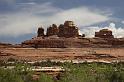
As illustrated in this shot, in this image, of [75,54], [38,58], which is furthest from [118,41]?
[38,58]

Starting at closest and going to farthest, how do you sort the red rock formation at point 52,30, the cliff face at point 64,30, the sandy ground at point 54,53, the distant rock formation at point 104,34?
the sandy ground at point 54,53 < the distant rock formation at point 104,34 < the cliff face at point 64,30 < the red rock formation at point 52,30

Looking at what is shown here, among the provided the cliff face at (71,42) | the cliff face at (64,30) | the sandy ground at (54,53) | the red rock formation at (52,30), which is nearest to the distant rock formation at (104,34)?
the cliff face at (71,42)

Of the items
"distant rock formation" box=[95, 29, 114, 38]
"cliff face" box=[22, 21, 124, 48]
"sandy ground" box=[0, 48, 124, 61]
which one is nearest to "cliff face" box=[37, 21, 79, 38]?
"cliff face" box=[22, 21, 124, 48]

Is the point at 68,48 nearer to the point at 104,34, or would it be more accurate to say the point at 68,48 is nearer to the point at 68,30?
the point at 68,30

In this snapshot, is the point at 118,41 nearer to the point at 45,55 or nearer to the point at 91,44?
the point at 91,44

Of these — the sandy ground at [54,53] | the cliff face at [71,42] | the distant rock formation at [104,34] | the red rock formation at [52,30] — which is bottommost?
the sandy ground at [54,53]

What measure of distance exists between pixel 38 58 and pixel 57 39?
12.8 meters

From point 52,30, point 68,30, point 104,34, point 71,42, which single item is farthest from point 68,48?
point 52,30

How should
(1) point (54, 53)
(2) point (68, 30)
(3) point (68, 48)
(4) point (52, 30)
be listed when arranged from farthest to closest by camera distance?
1. (4) point (52, 30)
2. (2) point (68, 30)
3. (3) point (68, 48)
4. (1) point (54, 53)

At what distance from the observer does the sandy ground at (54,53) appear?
189ft

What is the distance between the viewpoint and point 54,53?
60375mm

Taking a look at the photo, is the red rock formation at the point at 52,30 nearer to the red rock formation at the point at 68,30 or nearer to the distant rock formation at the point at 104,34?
the red rock formation at the point at 68,30

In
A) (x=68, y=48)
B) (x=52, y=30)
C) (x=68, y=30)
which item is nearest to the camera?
(x=68, y=48)

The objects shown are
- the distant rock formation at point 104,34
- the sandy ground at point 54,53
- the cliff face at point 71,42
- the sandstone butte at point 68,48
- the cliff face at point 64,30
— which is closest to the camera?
the sandy ground at point 54,53
